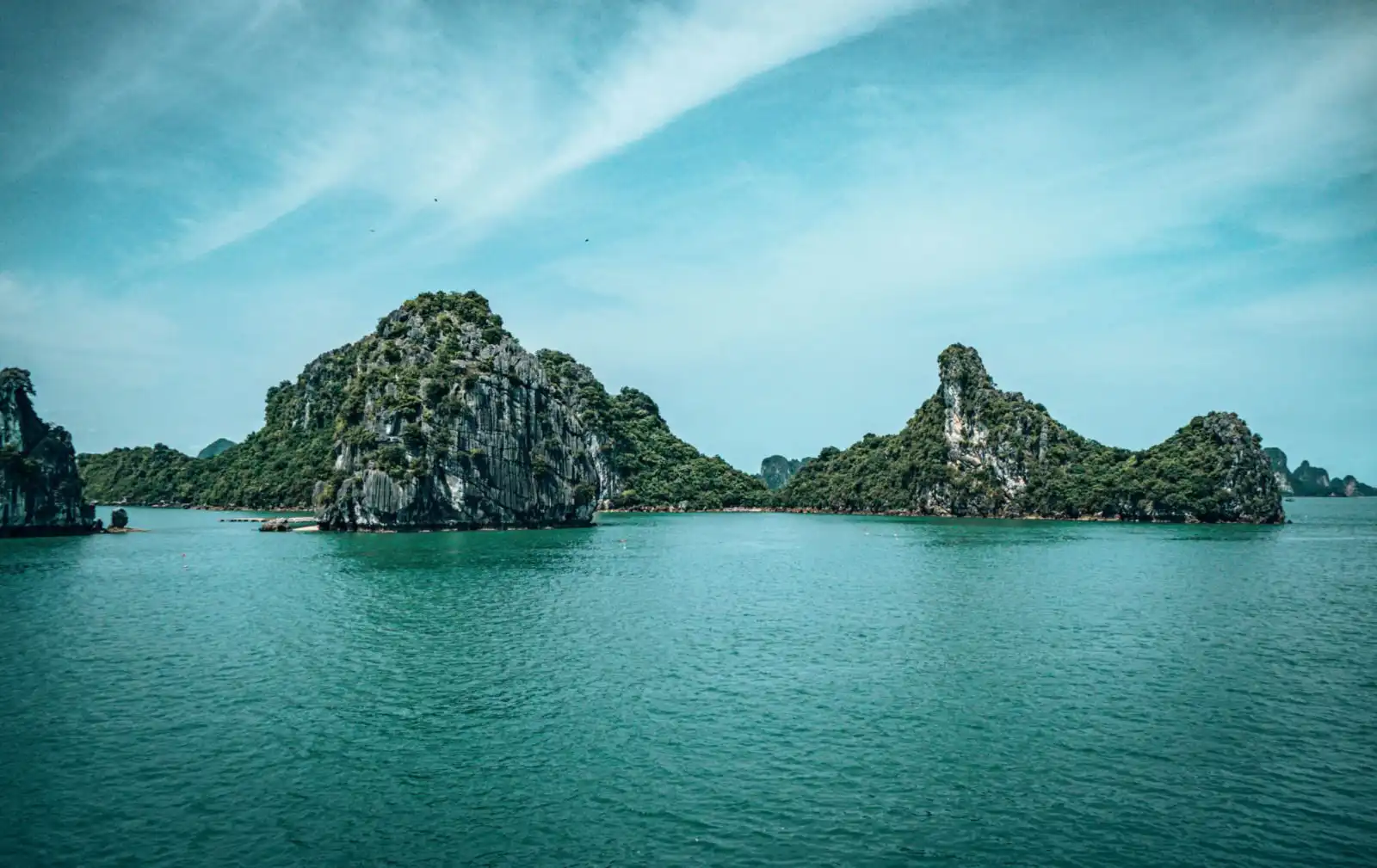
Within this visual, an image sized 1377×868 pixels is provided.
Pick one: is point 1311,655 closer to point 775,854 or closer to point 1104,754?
point 1104,754

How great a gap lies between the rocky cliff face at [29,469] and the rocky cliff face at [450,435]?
38.2 metres

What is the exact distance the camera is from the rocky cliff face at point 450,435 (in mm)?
138250

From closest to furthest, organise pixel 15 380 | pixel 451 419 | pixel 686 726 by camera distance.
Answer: pixel 686 726 → pixel 15 380 → pixel 451 419

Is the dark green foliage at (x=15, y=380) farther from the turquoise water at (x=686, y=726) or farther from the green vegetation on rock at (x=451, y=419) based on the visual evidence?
the turquoise water at (x=686, y=726)

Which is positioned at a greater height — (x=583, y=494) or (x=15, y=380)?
(x=15, y=380)

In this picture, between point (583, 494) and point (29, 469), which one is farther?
point (583, 494)

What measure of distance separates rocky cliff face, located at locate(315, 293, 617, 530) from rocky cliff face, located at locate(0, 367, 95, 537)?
125 ft

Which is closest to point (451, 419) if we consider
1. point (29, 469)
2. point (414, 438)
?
point (414, 438)

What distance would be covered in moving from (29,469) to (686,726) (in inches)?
5192

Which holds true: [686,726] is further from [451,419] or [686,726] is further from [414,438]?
[451,419]

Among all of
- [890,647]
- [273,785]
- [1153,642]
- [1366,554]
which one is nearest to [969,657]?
[890,647]

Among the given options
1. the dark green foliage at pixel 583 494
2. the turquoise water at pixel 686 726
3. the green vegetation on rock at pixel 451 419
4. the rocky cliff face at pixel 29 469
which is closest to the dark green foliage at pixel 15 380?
the rocky cliff face at pixel 29 469

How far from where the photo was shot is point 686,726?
3056 centimetres

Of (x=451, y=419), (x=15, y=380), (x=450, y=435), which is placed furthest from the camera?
(x=451, y=419)
